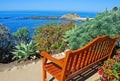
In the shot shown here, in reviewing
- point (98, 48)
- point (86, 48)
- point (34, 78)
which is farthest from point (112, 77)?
point (34, 78)

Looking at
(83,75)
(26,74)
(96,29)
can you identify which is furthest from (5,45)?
(83,75)

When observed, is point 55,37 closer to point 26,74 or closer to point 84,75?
point 26,74

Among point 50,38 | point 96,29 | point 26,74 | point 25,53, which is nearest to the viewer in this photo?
point 26,74

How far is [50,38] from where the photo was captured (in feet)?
25.1

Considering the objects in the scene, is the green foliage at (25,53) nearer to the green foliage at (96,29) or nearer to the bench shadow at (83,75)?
the green foliage at (96,29)

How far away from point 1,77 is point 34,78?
3.14ft

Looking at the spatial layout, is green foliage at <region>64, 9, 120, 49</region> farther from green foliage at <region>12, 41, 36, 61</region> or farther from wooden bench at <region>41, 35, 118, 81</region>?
green foliage at <region>12, 41, 36, 61</region>

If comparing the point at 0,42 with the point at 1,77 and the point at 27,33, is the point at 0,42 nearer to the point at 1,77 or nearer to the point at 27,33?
the point at 27,33

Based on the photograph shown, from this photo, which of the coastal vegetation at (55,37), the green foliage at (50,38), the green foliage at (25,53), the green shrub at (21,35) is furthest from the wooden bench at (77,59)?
the green shrub at (21,35)

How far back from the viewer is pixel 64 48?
7828 millimetres

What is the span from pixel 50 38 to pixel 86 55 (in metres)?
3.85

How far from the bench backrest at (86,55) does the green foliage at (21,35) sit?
4.76m

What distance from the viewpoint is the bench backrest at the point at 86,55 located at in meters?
3.49

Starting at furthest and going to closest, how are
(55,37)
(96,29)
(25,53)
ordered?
(55,37) → (25,53) → (96,29)
